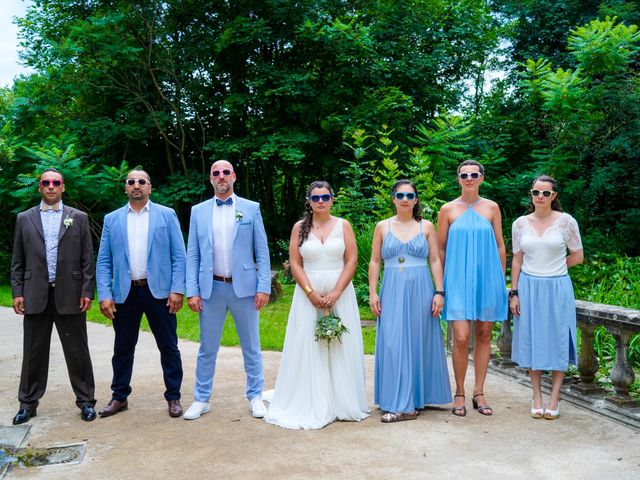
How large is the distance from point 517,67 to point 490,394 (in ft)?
47.6

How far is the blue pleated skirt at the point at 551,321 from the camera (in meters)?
4.98

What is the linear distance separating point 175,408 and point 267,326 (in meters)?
4.35

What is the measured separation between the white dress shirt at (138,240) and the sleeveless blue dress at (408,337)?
1.99 m

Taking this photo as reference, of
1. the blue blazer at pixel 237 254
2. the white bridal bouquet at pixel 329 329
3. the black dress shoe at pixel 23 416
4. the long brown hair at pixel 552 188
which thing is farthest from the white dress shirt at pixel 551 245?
the black dress shoe at pixel 23 416

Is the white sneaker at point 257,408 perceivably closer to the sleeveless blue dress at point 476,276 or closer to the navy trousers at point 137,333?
the navy trousers at point 137,333

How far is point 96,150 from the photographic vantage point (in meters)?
15.5

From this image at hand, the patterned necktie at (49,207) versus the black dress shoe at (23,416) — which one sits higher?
the patterned necktie at (49,207)

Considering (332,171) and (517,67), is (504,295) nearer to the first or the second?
(332,171)

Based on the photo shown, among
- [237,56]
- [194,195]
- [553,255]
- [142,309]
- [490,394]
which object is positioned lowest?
[490,394]

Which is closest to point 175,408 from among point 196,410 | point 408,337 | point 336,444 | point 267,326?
point 196,410

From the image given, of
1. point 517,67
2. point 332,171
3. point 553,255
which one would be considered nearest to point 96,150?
point 332,171

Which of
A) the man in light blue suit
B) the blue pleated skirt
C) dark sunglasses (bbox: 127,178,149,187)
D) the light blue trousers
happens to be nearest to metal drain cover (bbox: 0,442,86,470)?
the man in light blue suit

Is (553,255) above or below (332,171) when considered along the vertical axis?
below

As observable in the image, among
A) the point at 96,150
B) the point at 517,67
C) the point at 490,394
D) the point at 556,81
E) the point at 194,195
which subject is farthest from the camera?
the point at 517,67
